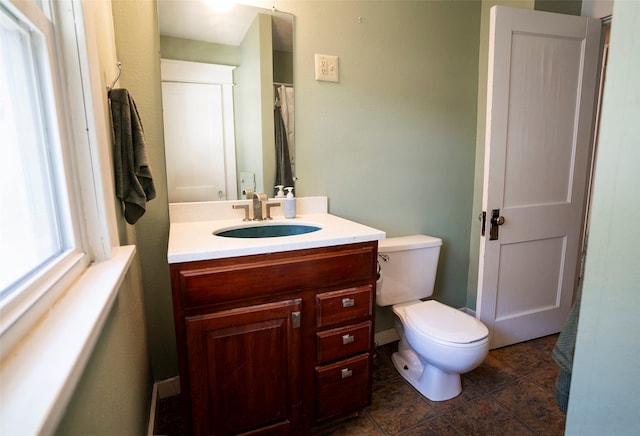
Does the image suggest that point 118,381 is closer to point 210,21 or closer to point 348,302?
point 348,302

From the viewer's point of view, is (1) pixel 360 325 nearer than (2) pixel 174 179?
Yes

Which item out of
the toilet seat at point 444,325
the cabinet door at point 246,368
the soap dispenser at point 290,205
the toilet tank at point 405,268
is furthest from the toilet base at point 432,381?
the soap dispenser at point 290,205

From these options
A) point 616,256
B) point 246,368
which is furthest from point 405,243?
point 616,256

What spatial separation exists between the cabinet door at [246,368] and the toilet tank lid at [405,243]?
74 centimetres

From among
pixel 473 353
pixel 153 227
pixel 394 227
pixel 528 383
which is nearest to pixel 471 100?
pixel 394 227

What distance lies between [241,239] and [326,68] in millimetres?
1057

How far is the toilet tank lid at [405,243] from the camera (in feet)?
6.04

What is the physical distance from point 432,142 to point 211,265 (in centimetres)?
161

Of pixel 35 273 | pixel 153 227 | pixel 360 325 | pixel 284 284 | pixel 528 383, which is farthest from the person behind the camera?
pixel 528 383

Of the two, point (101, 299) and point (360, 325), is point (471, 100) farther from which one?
point (101, 299)

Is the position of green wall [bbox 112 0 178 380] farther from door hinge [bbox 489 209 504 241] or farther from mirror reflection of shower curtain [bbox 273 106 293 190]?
door hinge [bbox 489 209 504 241]

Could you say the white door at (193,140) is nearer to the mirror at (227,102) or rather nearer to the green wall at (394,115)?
the mirror at (227,102)

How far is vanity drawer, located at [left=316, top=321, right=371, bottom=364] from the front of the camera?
4.44 feet

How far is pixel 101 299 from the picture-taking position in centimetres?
69
